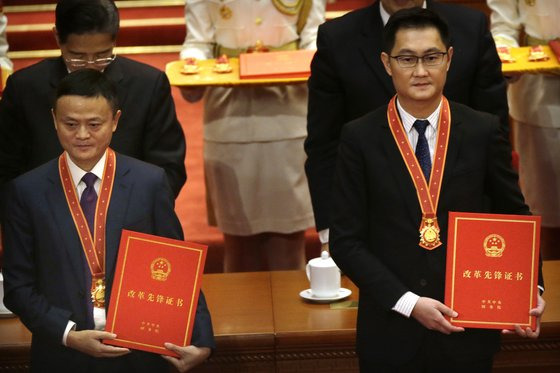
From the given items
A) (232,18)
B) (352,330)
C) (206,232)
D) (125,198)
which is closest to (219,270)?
(206,232)

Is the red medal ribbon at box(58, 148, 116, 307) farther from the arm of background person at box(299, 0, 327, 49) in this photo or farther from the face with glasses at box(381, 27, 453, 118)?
the arm of background person at box(299, 0, 327, 49)

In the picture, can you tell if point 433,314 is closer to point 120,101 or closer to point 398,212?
point 398,212

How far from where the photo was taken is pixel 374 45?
3.35m

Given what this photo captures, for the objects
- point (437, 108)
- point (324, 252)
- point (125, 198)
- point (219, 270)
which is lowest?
point (219, 270)

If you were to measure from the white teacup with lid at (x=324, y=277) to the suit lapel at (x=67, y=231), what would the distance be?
3.45 ft

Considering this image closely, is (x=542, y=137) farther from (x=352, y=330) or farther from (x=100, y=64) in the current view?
(x=100, y=64)

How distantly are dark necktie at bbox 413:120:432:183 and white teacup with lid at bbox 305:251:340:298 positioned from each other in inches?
35.7

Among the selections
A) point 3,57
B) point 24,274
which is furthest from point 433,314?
point 3,57

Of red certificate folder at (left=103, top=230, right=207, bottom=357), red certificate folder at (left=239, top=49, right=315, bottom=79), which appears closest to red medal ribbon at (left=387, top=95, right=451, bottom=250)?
red certificate folder at (left=103, top=230, right=207, bottom=357)

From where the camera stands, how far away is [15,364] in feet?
10.9

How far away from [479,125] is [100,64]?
117cm

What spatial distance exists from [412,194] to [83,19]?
Answer: 1154 mm

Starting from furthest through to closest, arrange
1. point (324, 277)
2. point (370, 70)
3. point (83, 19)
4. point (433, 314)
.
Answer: point (324, 277) < point (370, 70) < point (83, 19) < point (433, 314)

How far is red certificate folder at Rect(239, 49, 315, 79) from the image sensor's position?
436cm
